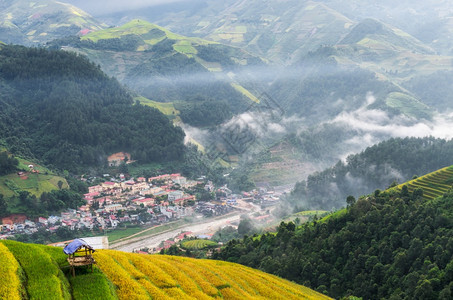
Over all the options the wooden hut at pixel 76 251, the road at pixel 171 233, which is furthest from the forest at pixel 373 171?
the wooden hut at pixel 76 251

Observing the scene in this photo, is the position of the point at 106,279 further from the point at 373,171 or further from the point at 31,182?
the point at 373,171

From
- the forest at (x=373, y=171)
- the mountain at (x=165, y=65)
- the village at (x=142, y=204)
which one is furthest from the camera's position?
the mountain at (x=165, y=65)

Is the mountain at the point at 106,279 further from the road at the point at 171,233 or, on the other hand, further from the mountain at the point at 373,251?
the road at the point at 171,233

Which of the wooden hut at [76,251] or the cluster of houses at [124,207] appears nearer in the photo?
the wooden hut at [76,251]

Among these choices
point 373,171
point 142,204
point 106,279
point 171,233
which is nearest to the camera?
point 106,279

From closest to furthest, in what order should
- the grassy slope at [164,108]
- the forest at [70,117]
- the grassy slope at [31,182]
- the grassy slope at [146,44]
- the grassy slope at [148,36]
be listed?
the grassy slope at [31,182] < the forest at [70,117] < the grassy slope at [164,108] < the grassy slope at [146,44] < the grassy slope at [148,36]

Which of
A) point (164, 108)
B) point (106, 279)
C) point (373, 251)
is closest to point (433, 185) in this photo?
point (373, 251)

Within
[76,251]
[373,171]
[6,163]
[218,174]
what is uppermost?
[76,251]
